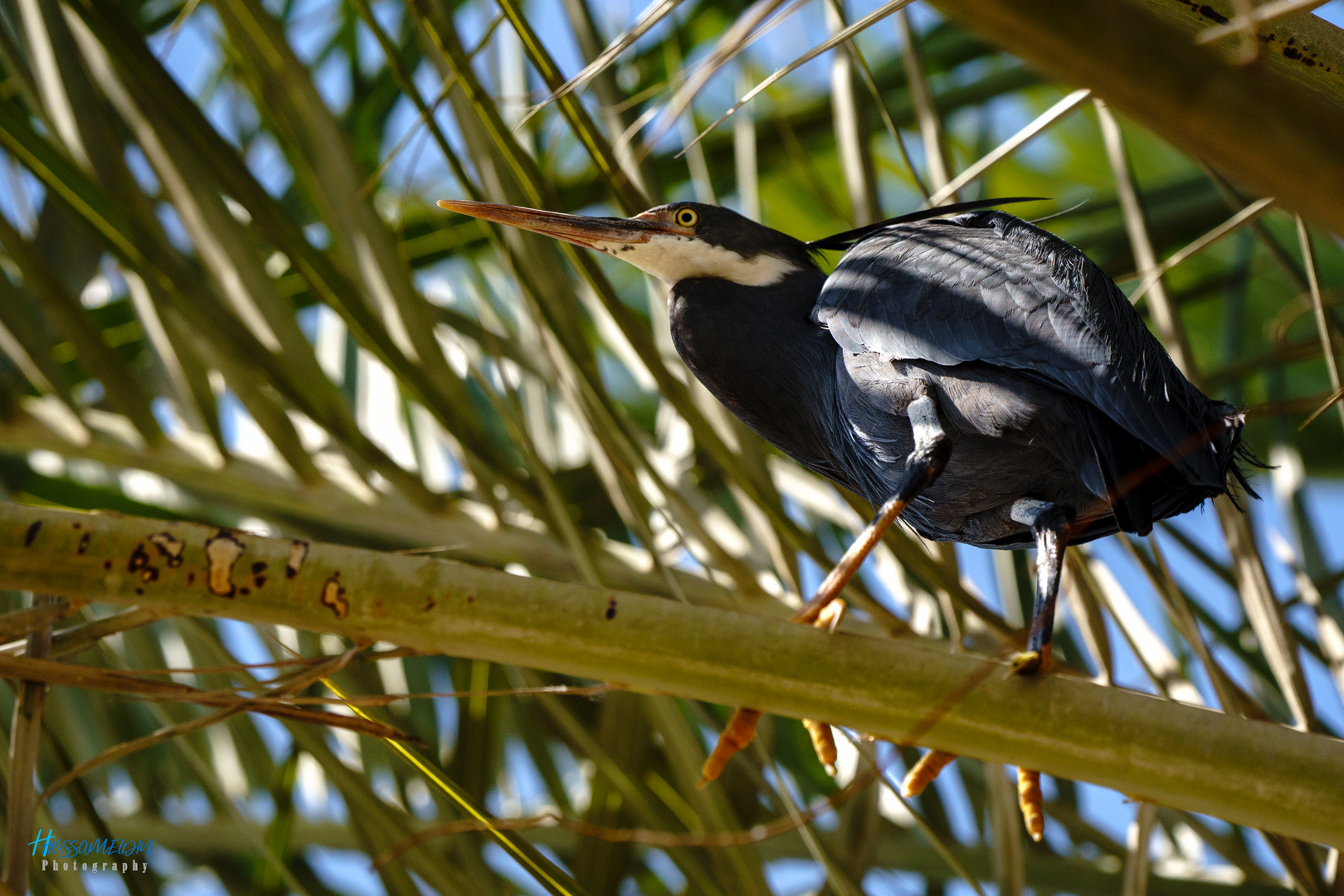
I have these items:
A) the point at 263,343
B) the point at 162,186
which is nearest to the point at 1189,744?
the point at 263,343

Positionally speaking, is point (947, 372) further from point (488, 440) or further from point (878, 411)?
point (488, 440)

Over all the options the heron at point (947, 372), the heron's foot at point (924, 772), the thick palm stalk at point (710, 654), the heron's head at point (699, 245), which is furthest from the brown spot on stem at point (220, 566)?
the heron's head at point (699, 245)

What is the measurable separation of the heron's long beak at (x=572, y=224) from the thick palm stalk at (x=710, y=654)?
566mm

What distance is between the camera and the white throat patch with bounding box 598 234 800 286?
1449mm

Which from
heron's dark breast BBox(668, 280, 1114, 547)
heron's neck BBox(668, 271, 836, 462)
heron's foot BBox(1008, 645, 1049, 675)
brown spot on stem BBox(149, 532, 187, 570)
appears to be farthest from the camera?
heron's neck BBox(668, 271, 836, 462)

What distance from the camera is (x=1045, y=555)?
120 cm

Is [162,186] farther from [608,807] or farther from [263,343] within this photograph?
[608,807]

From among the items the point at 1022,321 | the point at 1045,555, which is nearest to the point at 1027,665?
the point at 1045,555

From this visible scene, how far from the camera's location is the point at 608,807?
163 cm

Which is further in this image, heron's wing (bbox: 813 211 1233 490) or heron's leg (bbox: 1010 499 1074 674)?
heron's wing (bbox: 813 211 1233 490)

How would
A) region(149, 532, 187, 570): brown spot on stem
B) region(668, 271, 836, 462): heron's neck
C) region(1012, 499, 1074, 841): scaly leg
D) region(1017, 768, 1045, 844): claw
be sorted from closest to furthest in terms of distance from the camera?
1. region(149, 532, 187, 570): brown spot on stem
2. region(1012, 499, 1074, 841): scaly leg
3. region(1017, 768, 1045, 844): claw
4. region(668, 271, 836, 462): heron's neck

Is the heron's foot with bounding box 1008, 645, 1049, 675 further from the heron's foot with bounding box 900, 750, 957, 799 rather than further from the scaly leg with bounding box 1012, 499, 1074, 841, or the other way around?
the heron's foot with bounding box 900, 750, 957, 799

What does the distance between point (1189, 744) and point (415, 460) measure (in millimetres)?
1473

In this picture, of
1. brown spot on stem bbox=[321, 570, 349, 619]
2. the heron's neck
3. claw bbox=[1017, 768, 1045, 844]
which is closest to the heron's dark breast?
the heron's neck
